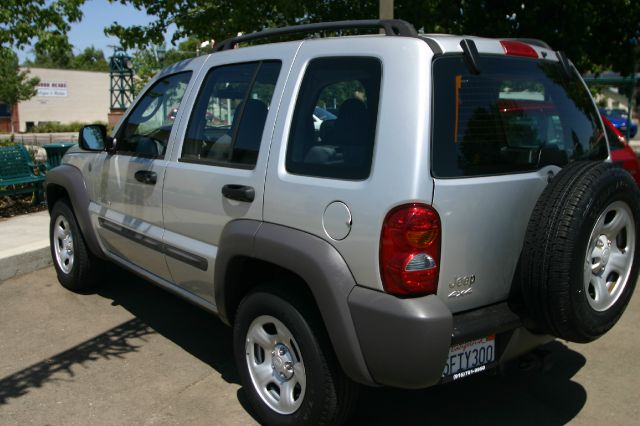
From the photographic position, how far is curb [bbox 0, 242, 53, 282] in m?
5.86

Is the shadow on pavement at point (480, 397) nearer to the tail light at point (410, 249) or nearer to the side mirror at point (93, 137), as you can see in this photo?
the tail light at point (410, 249)

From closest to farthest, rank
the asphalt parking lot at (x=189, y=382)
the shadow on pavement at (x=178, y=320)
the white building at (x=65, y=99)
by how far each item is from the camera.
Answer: the asphalt parking lot at (x=189, y=382), the shadow on pavement at (x=178, y=320), the white building at (x=65, y=99)

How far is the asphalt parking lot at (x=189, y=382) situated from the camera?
11.1ft

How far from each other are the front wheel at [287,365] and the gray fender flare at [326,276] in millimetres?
159

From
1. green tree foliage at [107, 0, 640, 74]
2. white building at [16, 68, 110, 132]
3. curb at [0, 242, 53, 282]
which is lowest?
curb at [0, 242, 53, 282]

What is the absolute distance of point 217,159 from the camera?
3.48m

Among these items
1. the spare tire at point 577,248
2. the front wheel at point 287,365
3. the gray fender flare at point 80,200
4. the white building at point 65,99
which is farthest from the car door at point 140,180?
the white building at point 65,99

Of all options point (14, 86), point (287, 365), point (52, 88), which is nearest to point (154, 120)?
point (287, 365)

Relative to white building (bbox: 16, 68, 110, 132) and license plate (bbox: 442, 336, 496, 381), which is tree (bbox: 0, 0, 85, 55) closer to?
license plate (bbox: 442, 336, 496, 381)

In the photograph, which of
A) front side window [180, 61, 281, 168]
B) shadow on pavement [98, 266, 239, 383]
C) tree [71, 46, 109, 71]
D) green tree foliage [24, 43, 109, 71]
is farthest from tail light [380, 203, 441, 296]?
tree [71, 46, 109, 71]

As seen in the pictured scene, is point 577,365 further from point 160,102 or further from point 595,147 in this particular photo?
point 160,102

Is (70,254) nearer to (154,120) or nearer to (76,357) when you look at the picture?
(76,357)

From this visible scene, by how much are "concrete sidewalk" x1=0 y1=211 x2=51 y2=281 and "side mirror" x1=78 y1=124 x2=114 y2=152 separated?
1.76 meters

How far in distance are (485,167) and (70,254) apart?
155 inches
